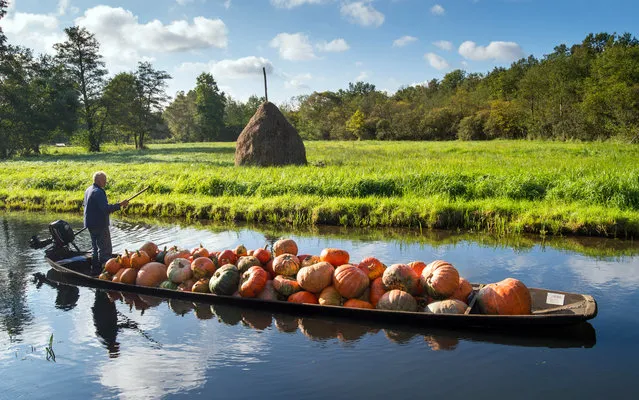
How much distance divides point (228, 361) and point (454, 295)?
321 centimetres

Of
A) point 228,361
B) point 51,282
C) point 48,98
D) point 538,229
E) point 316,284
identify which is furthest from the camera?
point 48,98

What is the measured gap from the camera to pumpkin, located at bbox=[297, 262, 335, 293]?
24.5ft

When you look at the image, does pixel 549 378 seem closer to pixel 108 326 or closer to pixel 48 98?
pixel 108 326

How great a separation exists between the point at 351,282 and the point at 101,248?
17.6 feet

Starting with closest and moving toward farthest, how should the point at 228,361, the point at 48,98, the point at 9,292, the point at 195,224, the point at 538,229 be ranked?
the point at 228,361
the point at 9,292
the point at 538,229
the point at 195,224
the point at 48,98

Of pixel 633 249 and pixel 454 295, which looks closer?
pixel 454 295

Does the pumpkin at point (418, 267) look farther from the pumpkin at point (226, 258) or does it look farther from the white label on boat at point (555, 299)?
the pumpkin at point (226, 258)

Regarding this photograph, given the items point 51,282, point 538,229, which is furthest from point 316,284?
point 538,229

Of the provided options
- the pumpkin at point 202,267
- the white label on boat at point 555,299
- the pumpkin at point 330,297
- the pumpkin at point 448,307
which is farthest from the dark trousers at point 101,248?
the white label on boat at point 555,299

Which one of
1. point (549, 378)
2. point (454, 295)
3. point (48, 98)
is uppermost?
point (48, 98)

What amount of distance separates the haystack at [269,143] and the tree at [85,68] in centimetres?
3628

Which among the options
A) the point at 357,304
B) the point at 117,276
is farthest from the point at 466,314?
the point at 117,276

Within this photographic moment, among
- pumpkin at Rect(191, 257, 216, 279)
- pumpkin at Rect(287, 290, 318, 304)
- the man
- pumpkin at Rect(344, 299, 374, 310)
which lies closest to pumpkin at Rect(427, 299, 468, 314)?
pumpkin at Rect(344, 299, 374, 310)

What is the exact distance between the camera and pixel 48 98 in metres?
49.5
